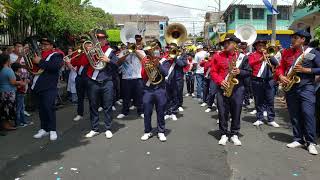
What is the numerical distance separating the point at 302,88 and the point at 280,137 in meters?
1.42

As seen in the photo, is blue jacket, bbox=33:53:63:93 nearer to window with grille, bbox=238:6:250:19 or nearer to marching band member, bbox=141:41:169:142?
marching band member, bbox=141:41:169:142

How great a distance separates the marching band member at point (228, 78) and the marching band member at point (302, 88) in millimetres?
729

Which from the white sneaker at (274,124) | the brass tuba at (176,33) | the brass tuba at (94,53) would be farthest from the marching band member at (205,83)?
the brass tuba at (94,53)

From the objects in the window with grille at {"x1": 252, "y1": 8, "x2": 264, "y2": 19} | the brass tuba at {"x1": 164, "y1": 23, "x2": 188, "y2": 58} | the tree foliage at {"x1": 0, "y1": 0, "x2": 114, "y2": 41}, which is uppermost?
Result: the window with grille at {"x1": 252, "y1": 8, "x2": 264, "y2": 19}

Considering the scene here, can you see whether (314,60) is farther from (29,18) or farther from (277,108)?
(29,18)

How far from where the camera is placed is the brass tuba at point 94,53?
26.3 ft

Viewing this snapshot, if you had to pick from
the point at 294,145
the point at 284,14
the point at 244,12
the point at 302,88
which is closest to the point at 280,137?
the point at 294,145

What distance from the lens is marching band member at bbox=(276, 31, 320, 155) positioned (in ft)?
23.2

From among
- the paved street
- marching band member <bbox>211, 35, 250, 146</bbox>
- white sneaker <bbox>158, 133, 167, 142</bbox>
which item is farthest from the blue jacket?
marching band member <bbox>211, 35, 250, 146</bbox>

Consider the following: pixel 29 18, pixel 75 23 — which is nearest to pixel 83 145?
pixel 29 18

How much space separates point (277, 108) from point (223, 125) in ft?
16.7

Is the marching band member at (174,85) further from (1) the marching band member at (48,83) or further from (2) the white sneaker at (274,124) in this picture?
(1) the marching band member at (48,83)

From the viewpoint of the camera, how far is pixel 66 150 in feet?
23.8

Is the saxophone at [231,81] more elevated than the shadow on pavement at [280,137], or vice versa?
the saxophone at [231,81]
